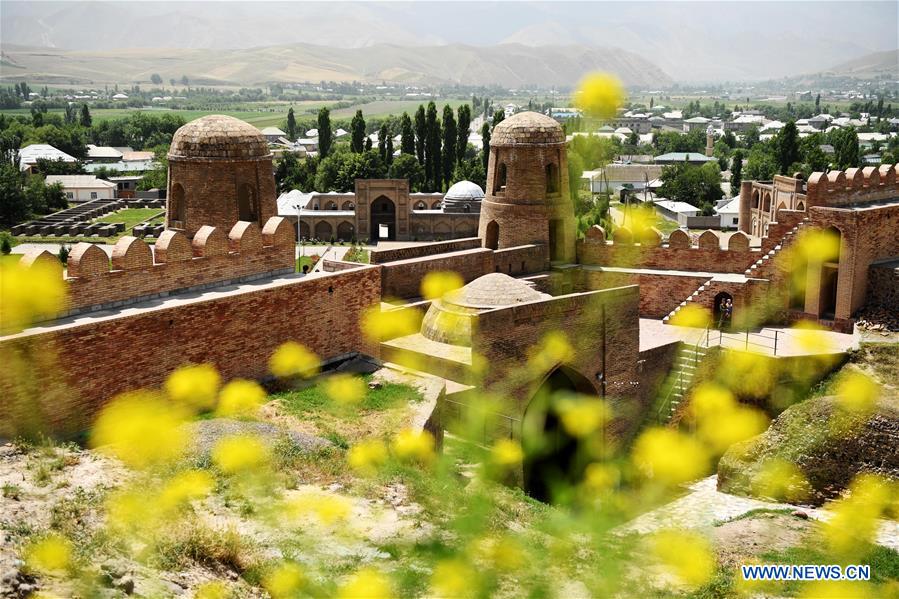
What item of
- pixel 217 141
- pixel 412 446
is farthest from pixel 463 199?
pixel 412 446

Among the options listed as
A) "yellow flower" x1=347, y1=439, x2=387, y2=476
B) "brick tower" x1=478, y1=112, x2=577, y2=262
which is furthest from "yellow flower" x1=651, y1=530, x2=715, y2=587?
"brick tower" x1=478, y1=112, x2=577, y2=262

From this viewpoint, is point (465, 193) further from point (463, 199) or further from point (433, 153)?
point (433, 153)

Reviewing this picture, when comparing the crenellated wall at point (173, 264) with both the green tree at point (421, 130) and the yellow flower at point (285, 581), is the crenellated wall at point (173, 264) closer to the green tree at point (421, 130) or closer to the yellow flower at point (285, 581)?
the yellow flower at point (285, 581)

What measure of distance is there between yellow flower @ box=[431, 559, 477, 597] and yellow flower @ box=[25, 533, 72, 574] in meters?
2.95

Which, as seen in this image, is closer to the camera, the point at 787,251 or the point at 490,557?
the point at 490,557

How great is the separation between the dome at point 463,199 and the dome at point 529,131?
82.5 ft

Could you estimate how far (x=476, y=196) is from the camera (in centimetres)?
4600

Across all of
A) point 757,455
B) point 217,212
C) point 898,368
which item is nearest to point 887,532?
point 757,455

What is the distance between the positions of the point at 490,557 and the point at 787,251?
1400 cm

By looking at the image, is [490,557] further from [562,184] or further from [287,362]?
[562,184]

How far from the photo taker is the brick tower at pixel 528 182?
1998cm

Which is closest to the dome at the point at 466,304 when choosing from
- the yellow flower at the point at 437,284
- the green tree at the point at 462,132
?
the yellow flower at the point at 437,284

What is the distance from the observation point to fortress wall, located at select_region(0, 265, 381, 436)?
10.3 m

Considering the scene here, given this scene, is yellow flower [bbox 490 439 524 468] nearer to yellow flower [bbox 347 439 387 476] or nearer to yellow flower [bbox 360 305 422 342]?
yellow flower [bbox 347 439 387 476]
